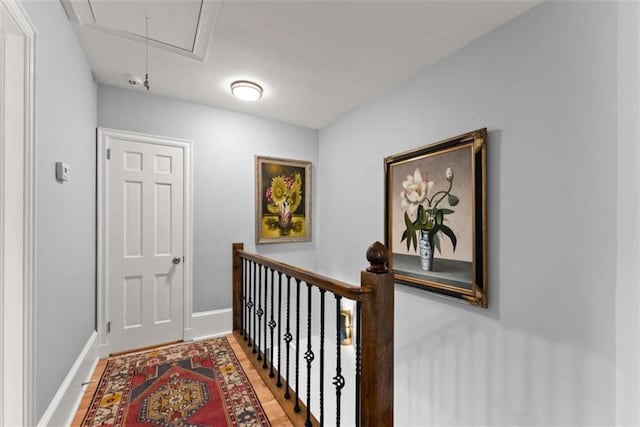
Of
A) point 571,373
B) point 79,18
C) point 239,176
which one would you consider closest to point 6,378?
point 79,18

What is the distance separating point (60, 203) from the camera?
5.65 ft

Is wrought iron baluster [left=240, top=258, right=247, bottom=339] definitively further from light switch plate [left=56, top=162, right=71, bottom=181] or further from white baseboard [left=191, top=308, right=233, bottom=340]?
light switch plate [left=56, top=162, right=71, bottom=181]

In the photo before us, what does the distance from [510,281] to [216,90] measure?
286cm

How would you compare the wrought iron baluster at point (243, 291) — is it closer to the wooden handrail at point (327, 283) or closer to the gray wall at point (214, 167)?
the gray wall at point (214, 167)

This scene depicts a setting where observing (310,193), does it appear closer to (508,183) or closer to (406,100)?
(406,100)

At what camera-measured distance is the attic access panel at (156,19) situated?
179 cm

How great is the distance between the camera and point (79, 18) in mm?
1879

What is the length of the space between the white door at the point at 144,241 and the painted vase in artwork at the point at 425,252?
2.31 metres

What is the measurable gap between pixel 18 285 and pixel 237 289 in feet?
6.06

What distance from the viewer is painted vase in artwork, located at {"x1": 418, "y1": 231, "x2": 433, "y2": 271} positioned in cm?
222

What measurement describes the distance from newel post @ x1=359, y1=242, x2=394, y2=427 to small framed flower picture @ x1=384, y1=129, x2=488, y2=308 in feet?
3.07

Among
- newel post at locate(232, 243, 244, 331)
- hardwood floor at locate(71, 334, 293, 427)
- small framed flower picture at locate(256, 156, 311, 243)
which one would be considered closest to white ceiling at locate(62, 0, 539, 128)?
small framed flower picture at locate(256, 156, 311, 243)

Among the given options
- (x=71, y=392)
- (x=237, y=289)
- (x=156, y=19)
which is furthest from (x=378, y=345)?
(x=156, y=19)

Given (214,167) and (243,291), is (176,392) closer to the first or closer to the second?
(243,291)
